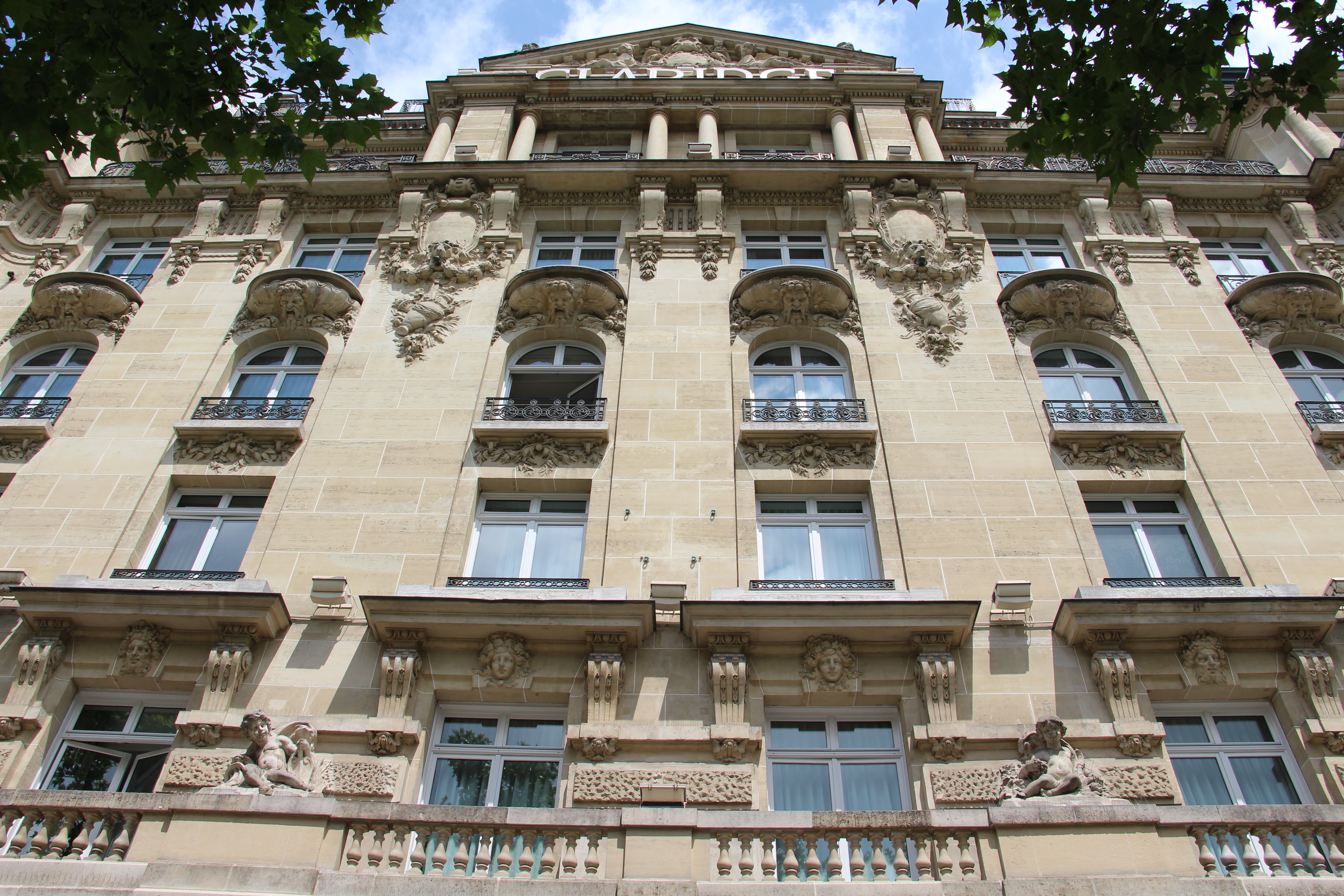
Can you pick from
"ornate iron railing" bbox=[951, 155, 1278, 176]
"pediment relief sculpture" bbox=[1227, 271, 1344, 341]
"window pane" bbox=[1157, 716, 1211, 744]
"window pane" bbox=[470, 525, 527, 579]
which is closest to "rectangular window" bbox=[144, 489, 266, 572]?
"window pane" bbox=[470, 525, 527, 579]

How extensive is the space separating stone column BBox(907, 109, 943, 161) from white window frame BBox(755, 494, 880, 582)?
10683mm

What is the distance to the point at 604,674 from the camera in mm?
12773

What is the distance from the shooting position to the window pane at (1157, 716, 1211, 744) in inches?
503

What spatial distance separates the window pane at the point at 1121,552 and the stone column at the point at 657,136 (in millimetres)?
13605

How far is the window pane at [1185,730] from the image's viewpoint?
12.8m

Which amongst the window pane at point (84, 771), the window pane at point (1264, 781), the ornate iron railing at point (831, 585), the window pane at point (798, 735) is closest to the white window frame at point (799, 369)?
the ornate iron railing at point (831, 585)

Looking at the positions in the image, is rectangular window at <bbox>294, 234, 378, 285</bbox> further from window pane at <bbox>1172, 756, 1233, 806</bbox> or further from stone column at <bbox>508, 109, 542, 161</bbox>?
window pane at <bbox>1172, 756, 1233, 806</bbox>

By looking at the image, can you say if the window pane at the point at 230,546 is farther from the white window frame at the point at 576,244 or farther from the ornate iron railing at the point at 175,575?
the white window frame at the point at 576,244

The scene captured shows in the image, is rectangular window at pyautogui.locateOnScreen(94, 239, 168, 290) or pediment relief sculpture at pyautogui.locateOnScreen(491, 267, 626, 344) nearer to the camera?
pediment relief sculpture at pyautogui.locateOnScreen(491, 267, 626, 344)

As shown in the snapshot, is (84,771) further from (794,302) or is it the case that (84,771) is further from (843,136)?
(843,136)

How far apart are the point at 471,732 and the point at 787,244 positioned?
1306cm

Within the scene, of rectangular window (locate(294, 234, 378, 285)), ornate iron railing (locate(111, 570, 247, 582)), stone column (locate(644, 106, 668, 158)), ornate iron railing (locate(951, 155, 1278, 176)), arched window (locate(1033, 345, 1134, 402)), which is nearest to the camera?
ornate iron railing (locate(111, 570, 247, 582))

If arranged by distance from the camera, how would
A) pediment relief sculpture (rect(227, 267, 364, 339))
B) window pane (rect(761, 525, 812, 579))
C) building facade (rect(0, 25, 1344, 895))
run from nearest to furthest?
1. building facade (rect(0, 25, 1344, 895))
2. window pane (rect(761, 525, 812, 579))
3. pediment relief sculpture (rect(227, 267, 364, 339))

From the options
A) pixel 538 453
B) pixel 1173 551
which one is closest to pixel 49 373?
pixel 538 453
